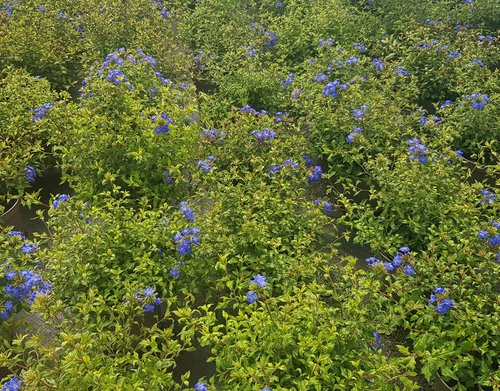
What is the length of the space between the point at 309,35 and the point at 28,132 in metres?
3.08

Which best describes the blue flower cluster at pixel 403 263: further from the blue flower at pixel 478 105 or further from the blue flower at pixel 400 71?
the blue flower at pixel 400 71

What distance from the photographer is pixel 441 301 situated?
2205 mm

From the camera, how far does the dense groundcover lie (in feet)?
6.68

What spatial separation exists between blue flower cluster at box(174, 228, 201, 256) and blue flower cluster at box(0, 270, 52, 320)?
26.3 inches

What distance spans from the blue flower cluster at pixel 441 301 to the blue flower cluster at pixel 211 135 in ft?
5.93

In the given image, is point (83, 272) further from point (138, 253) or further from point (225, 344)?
point (225, 344)

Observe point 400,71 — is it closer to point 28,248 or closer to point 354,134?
point 354,134

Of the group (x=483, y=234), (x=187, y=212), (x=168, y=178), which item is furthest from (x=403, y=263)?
(x=168, y=178)

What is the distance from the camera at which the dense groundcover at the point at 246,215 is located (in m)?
2.04

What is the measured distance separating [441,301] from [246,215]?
1.14m

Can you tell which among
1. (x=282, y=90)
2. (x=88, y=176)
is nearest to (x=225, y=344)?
(x=88, y=176)

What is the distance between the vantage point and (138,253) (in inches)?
96.3

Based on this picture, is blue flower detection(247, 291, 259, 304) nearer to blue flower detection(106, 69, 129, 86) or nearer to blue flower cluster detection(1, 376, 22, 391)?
blue flower cluster detection(1, 376, 22, 391)

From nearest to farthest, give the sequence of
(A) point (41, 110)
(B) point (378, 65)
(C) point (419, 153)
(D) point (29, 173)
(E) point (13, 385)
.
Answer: (E) point (13, 385) < (C) point (419, 153) < (D) point (29, 173) < (A) point (41, 110) < (B) point (378, 65)
